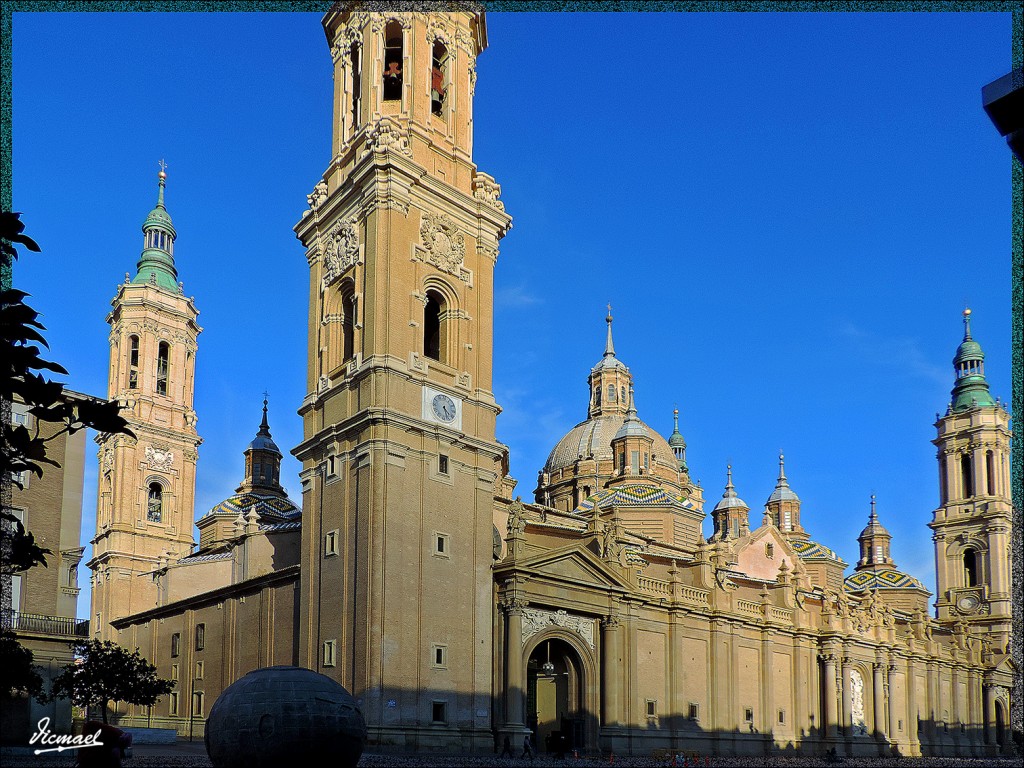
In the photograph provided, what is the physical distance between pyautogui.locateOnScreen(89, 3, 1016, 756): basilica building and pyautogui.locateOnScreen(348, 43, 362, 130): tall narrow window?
0.08 meters

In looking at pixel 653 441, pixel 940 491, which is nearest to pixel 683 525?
pixel 653 441

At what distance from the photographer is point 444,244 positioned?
143ft

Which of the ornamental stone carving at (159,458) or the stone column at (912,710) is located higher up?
the ornamental stone carving at (159,458)

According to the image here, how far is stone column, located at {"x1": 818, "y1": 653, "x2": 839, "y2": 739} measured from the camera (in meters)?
58.9

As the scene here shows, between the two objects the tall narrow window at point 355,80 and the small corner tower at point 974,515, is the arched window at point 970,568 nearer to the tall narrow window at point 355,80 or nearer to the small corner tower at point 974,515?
the small corner tower at point 974,515

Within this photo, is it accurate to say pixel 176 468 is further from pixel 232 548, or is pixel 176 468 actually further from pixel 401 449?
pixel 401 449

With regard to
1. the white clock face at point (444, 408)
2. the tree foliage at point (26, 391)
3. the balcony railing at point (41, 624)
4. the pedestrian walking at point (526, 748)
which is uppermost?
the white clock face at point (444, 408)

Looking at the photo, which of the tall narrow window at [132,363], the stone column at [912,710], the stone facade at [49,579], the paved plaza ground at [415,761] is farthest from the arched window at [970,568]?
the stone facade at [49,579]

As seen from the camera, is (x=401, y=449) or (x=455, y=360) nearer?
(x=401, y=449)

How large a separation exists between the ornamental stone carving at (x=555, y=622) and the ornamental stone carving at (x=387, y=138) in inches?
691

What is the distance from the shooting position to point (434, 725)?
3778 cm

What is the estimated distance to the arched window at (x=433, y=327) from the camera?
43.5m

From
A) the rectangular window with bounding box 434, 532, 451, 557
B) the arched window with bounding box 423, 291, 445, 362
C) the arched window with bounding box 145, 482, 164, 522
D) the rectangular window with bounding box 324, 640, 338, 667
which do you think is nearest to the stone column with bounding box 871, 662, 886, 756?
the rectangular window with bounding box 434, 532, 451, 557

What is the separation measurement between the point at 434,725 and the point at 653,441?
4535 centimetres
